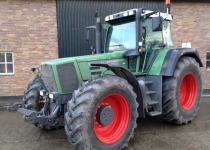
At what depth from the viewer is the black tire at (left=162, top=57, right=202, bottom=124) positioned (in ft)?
13.7

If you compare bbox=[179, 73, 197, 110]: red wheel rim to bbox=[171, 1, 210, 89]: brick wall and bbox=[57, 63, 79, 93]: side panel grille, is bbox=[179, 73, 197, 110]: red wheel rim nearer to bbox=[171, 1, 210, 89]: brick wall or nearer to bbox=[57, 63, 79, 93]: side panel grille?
bbox=[57, 63, 79, 93]: side panel grille

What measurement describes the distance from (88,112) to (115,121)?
31.6 inches

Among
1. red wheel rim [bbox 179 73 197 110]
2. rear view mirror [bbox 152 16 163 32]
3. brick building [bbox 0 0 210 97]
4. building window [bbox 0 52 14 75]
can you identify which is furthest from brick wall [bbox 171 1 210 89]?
building window [bbox 0 52 14 75]

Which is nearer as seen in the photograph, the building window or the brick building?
the brick building

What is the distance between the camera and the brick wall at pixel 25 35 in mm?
7191

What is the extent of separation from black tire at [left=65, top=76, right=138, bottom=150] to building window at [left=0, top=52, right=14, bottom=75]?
5159 millimetres

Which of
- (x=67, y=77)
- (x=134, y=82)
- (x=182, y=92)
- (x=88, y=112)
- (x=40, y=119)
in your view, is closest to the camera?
(x=88, y=112)

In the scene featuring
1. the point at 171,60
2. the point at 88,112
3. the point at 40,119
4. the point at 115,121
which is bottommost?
the point at 115,121

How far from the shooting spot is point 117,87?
330 cm

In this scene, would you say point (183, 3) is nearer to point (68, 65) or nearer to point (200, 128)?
point (200, 128)

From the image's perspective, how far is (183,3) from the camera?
7.99 meters

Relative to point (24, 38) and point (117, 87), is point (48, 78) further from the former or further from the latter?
point (24, 38)

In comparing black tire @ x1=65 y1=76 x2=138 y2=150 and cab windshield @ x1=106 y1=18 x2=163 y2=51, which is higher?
cab windshield @ x1=106 y1=18 x2=163 y2=51

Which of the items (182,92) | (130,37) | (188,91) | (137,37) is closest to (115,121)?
(137,37)
